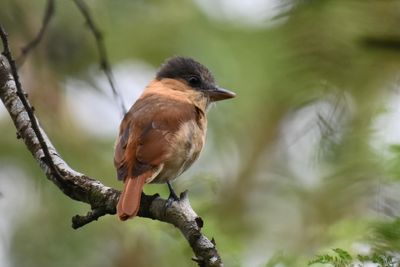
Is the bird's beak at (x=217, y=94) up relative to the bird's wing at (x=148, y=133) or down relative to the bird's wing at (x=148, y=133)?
up

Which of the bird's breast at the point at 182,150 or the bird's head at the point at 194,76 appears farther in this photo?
the bird's head at the point at 194,76

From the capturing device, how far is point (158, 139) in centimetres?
355

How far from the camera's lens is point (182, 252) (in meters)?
3.60

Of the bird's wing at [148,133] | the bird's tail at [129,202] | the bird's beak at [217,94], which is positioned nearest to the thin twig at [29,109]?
the bird's tail at [129,202]

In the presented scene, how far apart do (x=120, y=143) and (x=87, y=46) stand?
2.32 m

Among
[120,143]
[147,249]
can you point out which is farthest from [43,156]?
[147,249]

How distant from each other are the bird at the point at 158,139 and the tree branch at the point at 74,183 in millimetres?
62

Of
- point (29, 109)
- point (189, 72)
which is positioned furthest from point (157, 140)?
point (189, 72)

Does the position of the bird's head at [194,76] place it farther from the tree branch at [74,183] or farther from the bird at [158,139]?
the tree branch at [74,183]

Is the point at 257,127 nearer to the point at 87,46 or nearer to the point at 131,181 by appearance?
the point at 87,46

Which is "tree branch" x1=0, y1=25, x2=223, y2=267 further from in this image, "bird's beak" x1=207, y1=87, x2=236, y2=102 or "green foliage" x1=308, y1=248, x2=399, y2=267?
"bird's beak" x1=207, y1=87, x2=236, y2=102

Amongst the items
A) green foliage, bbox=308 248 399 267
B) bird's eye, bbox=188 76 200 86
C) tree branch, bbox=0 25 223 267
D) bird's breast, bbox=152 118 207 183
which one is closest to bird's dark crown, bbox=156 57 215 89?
bird's eye, bbox=188 76 200 86

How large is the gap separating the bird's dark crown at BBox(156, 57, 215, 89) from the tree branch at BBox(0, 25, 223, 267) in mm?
1552

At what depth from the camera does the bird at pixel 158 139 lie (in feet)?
10.7
